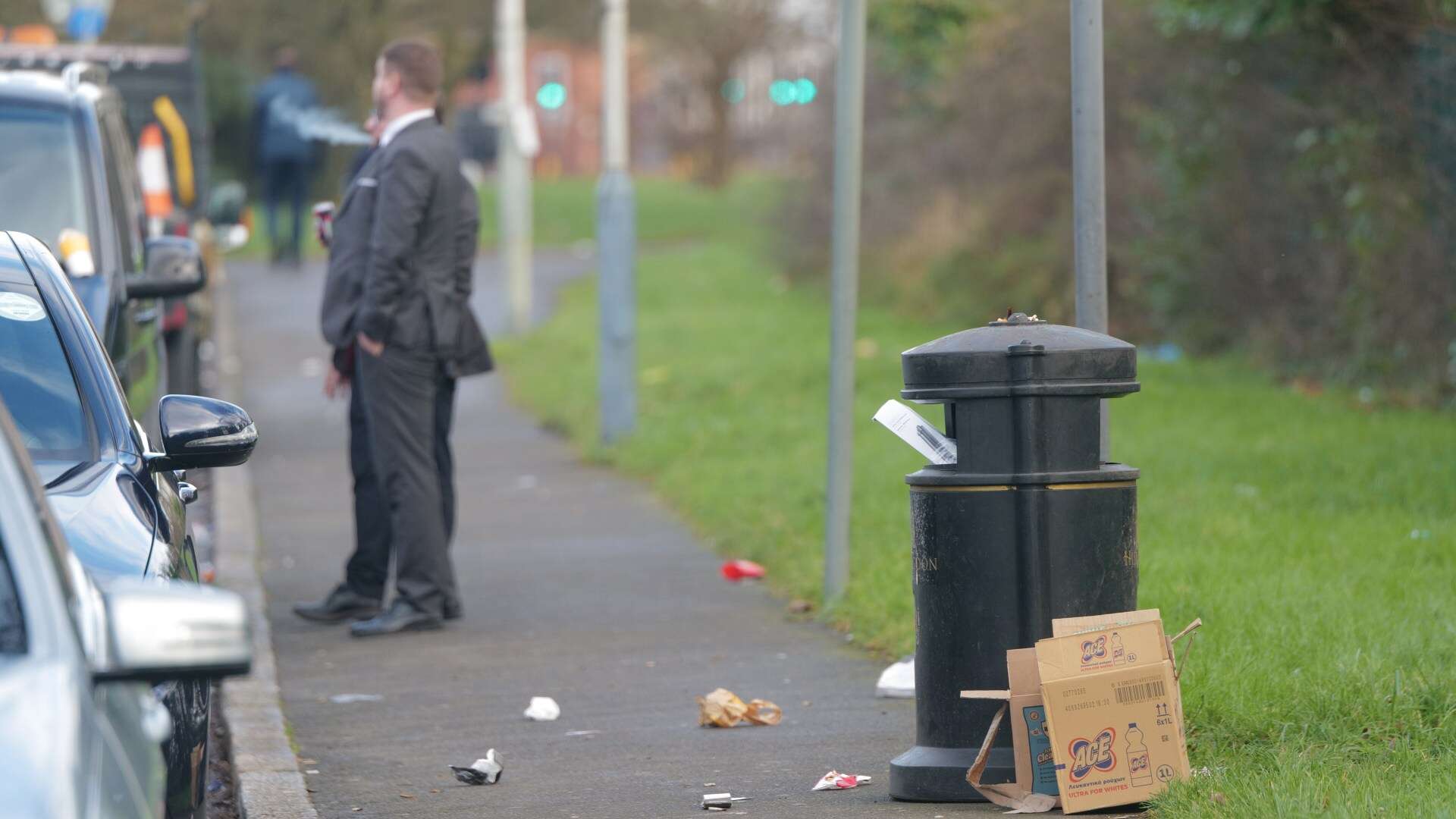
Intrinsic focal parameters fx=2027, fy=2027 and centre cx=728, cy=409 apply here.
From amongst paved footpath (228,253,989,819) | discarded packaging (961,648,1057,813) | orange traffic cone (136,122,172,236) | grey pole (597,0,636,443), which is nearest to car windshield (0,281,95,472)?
paved footpath (228,253,989,819)

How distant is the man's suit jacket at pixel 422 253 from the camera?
7617 millimetres

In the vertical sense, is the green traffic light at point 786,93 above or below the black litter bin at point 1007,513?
above

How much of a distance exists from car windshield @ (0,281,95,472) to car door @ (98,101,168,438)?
212 centimetres

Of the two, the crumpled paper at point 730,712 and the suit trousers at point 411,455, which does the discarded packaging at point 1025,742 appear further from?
the suit trousers at point 411,455

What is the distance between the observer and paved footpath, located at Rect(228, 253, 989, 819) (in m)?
5.54

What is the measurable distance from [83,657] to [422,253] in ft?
16.1

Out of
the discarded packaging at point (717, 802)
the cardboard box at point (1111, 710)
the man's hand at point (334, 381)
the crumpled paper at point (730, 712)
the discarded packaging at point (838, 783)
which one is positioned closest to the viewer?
the cardboard box at point (1111, 710)

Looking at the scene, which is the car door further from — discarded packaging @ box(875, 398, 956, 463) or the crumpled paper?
discarded packaging @ box(875, 398, 956, 463)

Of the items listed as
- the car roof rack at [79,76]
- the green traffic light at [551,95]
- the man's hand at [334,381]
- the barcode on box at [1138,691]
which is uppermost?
the green traffic light at [551,95]

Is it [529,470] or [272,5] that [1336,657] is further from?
[272,5]

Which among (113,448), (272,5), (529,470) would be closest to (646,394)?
(529,470)

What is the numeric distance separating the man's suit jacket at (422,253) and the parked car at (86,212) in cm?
68

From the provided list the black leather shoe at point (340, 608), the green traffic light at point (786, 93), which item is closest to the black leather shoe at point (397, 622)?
the black leather shoe at point (340, 608)

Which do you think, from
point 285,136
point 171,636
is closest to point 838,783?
point 171,636
